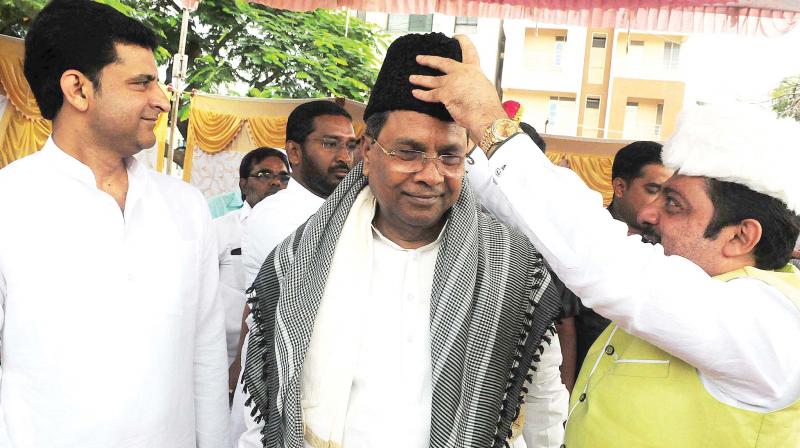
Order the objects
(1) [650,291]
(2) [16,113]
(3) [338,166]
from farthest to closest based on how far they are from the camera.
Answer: (2) [16,113] < (3) [338,166] < (1) [650,291]

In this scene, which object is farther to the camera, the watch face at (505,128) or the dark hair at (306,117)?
the dark hair at (306,117)

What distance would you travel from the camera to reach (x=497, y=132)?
165 centimetres

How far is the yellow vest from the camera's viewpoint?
1.65 metres

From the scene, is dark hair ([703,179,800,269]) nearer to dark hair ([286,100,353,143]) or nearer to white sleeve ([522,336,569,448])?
white sleeve ([522,336,569,448])

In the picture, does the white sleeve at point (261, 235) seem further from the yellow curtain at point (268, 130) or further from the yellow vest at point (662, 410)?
the yellow curtain at point (268, 130)

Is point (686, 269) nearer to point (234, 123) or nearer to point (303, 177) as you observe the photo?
point (303, 177)

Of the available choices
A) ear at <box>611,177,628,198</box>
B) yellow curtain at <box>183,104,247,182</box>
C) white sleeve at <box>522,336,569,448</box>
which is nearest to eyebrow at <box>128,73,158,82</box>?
white sleeve at <box>522,336,569,448</box>

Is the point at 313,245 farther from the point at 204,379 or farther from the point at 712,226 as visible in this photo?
the point at 712,226

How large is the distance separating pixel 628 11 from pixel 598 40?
28887 mm

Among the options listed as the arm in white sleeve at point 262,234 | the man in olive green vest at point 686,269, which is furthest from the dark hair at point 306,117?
the man in olive green vest at point 686,269

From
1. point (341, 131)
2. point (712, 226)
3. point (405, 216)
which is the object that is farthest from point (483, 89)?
point (341, 131)

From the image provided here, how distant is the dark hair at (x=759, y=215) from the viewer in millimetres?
1770

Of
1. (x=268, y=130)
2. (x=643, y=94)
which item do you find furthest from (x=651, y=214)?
(x=643, y=94)

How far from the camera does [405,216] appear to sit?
6.90 feet
